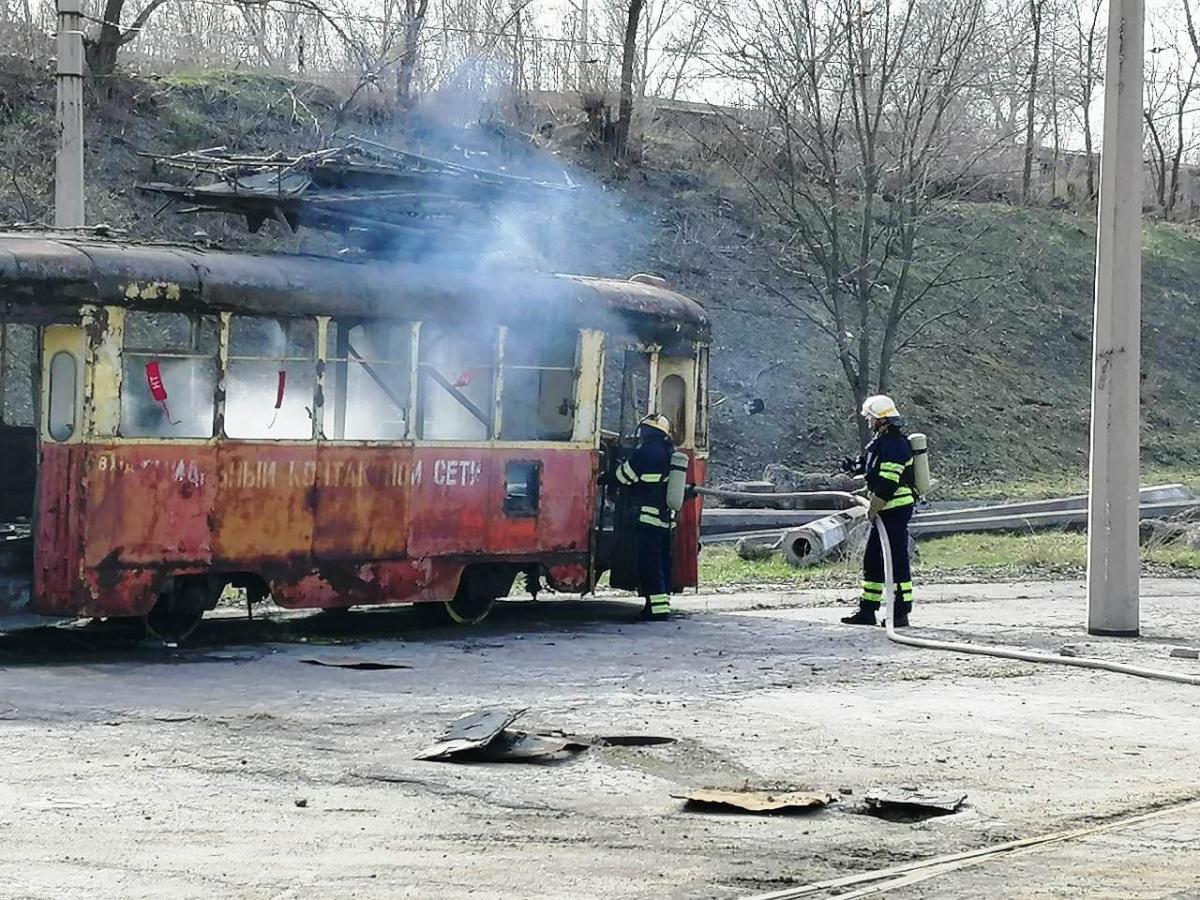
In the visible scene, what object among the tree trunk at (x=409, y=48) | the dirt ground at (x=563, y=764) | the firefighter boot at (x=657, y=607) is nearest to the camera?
the dirt ground at (x=563, y=764)

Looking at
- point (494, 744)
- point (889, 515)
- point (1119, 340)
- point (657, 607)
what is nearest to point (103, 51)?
point (657, 607)

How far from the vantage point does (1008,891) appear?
634 cm

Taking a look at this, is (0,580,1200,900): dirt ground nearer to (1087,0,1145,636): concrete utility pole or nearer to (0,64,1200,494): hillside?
(1087,0,1145,636): concrete utility pole

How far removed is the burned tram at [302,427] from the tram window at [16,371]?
0.02m

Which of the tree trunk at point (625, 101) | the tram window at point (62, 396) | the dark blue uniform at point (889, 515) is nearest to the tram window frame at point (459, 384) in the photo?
the tram window at point (62, 396)

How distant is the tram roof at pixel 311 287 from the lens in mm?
12031

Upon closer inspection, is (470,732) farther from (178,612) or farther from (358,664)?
(178,612)

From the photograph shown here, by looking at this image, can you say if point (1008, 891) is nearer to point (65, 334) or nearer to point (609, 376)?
→ point (65, 334)

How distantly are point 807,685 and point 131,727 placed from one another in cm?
431

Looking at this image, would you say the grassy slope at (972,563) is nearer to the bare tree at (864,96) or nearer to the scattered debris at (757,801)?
the bare tree at (864,96)

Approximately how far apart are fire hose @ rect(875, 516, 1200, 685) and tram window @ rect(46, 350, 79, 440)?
6234mm

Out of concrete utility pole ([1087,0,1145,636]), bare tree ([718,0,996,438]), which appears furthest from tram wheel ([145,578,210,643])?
bare tree ([718,0,996,438])

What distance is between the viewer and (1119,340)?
14.6 metres

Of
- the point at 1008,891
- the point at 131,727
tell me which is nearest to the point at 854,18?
the point at 131,727
